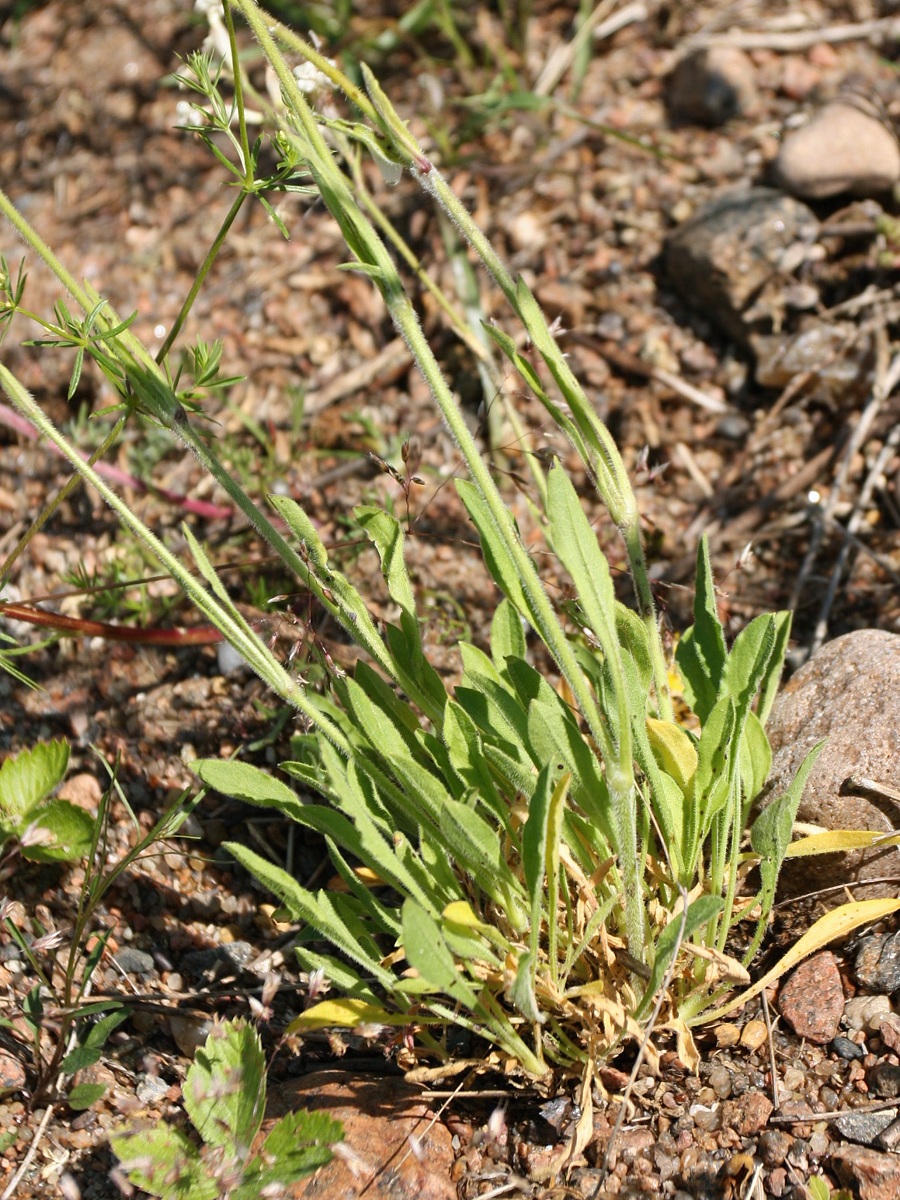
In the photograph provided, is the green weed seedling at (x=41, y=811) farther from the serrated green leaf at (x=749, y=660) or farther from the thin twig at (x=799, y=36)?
the thin twig at (x=799, y=36)

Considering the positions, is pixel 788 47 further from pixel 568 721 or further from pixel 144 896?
pixel 144 896

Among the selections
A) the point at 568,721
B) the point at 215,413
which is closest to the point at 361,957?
the point at 568,721

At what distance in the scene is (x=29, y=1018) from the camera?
6.44 feet

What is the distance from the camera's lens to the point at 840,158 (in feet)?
11.3

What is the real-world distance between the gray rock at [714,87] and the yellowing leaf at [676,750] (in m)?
2.61

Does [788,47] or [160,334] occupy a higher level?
[160,334]

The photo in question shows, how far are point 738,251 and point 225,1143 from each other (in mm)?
2719

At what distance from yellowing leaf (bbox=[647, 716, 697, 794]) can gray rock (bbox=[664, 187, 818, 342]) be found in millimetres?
1739

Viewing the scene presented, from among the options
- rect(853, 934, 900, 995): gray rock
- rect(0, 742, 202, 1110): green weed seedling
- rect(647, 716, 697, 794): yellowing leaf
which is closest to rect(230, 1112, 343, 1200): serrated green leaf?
rect(0, 742, 202, 1110): green weed seedling

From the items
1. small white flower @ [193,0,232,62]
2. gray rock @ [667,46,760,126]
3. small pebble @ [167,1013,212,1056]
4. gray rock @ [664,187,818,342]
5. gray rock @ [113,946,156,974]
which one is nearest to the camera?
small pebble @ [167,1013,212,1056]

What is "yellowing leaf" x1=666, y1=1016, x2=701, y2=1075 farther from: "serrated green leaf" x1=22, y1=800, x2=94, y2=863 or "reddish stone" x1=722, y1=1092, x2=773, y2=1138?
"serrated green leaf" x1=22, y1=800, x2=94, y2=863

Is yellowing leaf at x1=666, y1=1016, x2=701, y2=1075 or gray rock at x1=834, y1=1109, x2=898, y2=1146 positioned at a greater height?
yellowing leaf at x1=666, y1=1016, x2=701, y2=1075

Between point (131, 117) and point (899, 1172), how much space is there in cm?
414

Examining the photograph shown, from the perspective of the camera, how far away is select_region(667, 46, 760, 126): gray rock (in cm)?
386
